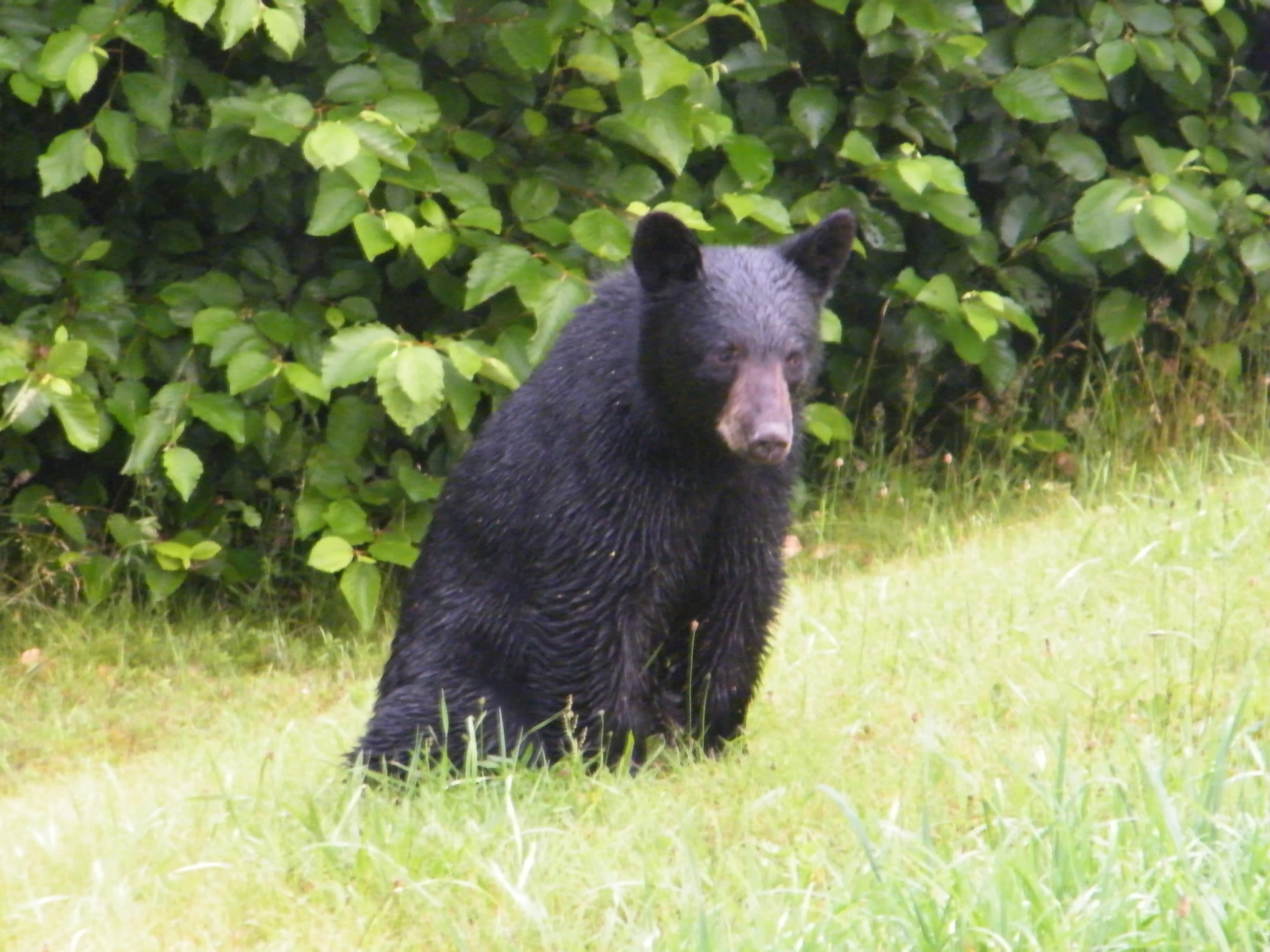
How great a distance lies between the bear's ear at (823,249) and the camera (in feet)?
15.2

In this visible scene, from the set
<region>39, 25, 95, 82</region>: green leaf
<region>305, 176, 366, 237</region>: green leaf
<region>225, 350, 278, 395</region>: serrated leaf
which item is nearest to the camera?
<region>39, 25, 95, 82</region>: green leaf

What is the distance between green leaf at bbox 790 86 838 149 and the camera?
659cm

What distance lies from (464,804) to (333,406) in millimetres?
2625

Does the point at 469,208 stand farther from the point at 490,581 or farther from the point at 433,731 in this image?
the point at 433,731

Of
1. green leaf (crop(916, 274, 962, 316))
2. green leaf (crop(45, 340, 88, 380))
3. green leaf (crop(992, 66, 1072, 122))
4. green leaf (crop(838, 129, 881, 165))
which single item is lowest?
green leaf (crop(45, 340, 88, 380))

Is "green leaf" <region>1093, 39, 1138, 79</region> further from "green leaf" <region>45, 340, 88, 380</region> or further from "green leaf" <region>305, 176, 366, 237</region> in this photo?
"green leaf" <region>45, 340, 88, 380</region>

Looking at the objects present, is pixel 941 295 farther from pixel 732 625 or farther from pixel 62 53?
pixel 62 53

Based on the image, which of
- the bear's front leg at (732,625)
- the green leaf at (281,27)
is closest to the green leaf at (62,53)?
the green leaf at (281,27)

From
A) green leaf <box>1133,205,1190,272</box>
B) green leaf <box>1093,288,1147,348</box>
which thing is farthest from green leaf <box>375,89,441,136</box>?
green leaf <box>1093,288,1147,348</box>

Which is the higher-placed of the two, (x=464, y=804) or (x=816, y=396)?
(x=816, y=396)

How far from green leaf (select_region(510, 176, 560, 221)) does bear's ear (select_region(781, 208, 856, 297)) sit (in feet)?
5.34

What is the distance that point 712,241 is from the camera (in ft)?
21.4

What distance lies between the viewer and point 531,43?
5715mm

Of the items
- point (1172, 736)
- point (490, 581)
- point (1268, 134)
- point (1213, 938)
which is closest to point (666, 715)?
point (490, 581)
